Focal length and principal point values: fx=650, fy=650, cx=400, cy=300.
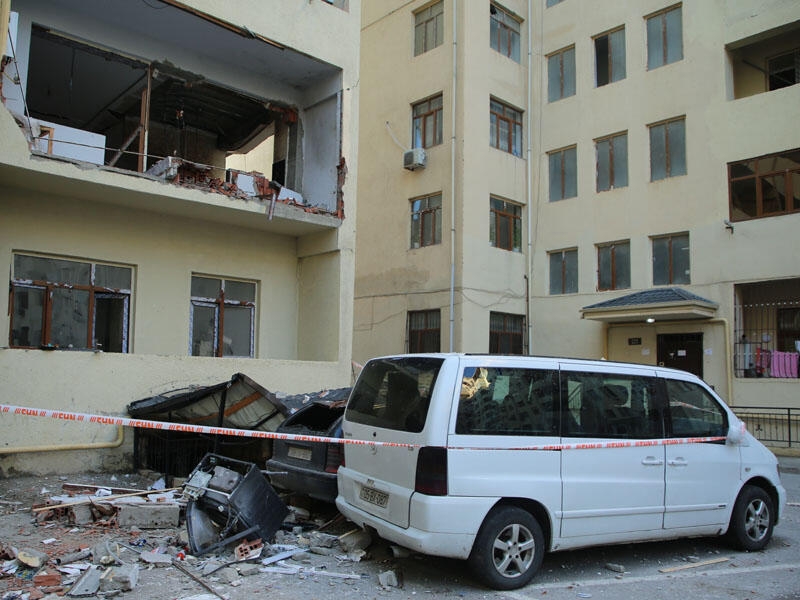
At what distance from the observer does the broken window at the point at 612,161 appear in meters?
19.0

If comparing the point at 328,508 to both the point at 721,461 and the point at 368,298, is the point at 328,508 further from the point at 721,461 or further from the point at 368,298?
the point at 368,298

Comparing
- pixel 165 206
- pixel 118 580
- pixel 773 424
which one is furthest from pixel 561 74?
pixel 118 580

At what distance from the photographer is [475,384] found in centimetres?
515

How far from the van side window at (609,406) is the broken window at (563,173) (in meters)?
15.0

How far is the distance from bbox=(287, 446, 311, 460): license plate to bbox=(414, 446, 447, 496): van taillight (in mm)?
1978

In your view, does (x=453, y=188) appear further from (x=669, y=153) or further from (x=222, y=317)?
(x=222, y=317)

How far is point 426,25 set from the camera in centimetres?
2081

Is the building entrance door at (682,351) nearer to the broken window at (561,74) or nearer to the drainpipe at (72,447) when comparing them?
the broken window at (561,74)

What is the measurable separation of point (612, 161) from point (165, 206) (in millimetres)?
13320

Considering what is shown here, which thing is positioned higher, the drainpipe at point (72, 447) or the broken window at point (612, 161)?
the broken window at point (612, 161)

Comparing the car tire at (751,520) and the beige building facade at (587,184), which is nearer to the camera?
the car tire at (751,520)

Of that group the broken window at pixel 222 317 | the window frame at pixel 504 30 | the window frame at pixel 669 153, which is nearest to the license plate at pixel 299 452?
the broken window at pixel 222 317

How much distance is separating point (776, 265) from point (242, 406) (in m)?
13.7

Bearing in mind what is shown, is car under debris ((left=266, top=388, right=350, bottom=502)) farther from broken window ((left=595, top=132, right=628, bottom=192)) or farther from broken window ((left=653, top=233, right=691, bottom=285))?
broken window ((left=595, top=132, right=628, bottom=192))
